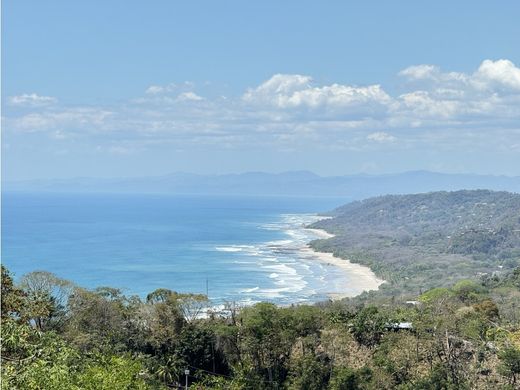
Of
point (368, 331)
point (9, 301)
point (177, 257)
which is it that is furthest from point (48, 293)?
point (177, 257)

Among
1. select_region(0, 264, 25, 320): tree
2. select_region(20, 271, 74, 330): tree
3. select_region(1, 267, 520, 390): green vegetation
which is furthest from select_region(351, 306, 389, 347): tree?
select_region(0, 264, 25, 320): tree

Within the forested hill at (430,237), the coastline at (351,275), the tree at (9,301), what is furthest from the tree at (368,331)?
the forested hill at (430,237)

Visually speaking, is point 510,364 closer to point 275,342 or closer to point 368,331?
point 368,331

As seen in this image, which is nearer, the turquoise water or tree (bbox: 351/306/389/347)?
tree (bbox: 351/306/389/347)

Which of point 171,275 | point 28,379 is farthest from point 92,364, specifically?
point 171,275

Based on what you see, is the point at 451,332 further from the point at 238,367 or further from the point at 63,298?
the point at 63,298

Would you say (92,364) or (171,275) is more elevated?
(92,364)

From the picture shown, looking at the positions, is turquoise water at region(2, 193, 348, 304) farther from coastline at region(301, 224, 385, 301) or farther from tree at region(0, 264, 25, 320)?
tree at region(0, 264, 25, 320)
